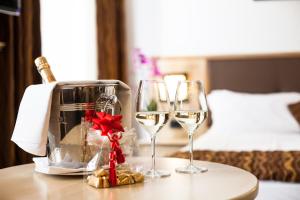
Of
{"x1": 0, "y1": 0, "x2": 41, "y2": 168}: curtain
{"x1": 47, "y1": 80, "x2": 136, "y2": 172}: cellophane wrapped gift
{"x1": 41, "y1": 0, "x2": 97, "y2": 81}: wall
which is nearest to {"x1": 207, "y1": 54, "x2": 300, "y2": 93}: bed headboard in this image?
{"x1": 41, "y1": 0, "x2": 97, "y2": 81}: wall

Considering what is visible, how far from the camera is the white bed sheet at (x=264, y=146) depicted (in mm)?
1984

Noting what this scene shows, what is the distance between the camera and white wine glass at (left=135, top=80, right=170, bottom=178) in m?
1.21

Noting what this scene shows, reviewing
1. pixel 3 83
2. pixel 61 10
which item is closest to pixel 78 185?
pixel 3 83

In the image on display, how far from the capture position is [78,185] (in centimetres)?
114

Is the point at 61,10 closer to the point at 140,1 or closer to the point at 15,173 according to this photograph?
the point at 140,1

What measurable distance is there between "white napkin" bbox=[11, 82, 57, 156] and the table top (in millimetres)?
94

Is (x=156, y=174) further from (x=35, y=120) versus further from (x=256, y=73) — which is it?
(x=256, y=73)

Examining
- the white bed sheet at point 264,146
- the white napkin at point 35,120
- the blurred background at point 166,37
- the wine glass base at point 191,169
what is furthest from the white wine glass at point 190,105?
the blurred background at point 166,37

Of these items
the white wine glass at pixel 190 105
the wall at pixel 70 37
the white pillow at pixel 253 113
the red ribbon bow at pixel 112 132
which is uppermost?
the wall at pixel 70 37

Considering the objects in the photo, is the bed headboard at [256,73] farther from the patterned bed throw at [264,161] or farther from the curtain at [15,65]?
the curtain at [15,65]

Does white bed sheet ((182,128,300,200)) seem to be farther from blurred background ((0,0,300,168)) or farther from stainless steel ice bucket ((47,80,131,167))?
stainless steel ice bucket ((47,80,131,167))

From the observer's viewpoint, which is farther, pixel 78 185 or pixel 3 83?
pixel 3 83

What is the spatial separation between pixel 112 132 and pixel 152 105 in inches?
5.8

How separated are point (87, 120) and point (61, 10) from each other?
2.36 m
